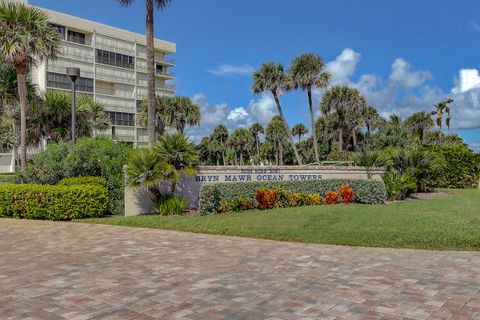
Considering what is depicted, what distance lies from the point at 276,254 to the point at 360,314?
341cm

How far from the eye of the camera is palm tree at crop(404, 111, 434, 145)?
185ft

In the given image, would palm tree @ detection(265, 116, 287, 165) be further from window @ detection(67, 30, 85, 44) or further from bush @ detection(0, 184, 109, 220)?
bush @ detection(0, 184, 109, 220)

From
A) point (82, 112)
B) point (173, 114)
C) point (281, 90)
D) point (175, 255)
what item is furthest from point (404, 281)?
point (173, 114)

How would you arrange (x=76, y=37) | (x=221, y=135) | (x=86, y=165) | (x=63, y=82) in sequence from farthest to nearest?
1. (x=221, y=135)
2. (x=76, y=37)
3. (x=63, y=82)
4. (x=86, y=165)

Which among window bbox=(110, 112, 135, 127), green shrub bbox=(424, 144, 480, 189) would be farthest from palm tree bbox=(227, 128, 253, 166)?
green shrub bbox=(424, 144, 480, 189)

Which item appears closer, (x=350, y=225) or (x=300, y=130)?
(x=350, y=225)

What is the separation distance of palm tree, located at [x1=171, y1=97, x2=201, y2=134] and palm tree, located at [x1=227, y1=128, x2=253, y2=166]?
25.7m

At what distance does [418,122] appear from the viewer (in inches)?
2232

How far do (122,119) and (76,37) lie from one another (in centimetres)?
1109

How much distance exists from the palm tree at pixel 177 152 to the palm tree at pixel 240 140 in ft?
191

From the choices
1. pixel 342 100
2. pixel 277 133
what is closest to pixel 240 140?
pixel 277 133

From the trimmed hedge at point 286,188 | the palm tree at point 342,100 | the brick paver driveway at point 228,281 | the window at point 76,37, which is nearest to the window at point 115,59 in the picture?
the window at point 76,37

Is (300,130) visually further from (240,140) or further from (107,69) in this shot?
(107,69)

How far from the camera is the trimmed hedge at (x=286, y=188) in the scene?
14352mm
